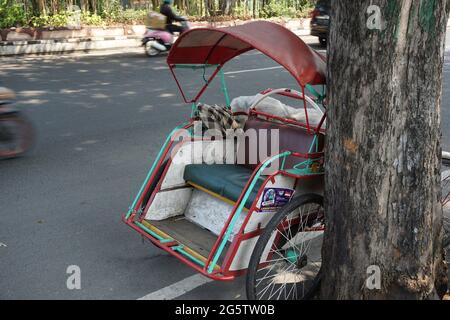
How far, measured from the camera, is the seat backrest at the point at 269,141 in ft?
13.0

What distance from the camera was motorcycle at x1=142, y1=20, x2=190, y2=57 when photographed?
13625mm

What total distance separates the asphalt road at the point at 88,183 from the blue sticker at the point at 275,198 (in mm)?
707

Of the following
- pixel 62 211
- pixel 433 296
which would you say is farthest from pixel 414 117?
pixel 62 211

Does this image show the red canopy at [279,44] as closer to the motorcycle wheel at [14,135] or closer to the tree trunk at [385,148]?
the tree trunk at [385,148]

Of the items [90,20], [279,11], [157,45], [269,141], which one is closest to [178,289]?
[269,141]

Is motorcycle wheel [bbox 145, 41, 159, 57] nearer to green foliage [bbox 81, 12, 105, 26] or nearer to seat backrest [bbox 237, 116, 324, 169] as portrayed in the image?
green foliage [bbox 81, 12, 105, 26]

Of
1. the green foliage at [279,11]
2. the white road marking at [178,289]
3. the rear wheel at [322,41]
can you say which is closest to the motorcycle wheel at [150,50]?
the rear wheel at [322,41]

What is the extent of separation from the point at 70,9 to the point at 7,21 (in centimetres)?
268

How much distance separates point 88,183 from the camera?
17.9 ft

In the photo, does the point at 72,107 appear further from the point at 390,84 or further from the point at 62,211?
the point at 390,84

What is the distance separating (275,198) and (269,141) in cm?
96

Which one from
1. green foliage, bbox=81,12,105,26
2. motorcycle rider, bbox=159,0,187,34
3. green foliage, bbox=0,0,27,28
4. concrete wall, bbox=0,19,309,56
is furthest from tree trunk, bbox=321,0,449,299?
green foliage, bbox=81,12,105,26

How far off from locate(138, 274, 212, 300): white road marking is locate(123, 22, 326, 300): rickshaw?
0.25m

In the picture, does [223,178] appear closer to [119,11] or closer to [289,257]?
[289,257]
